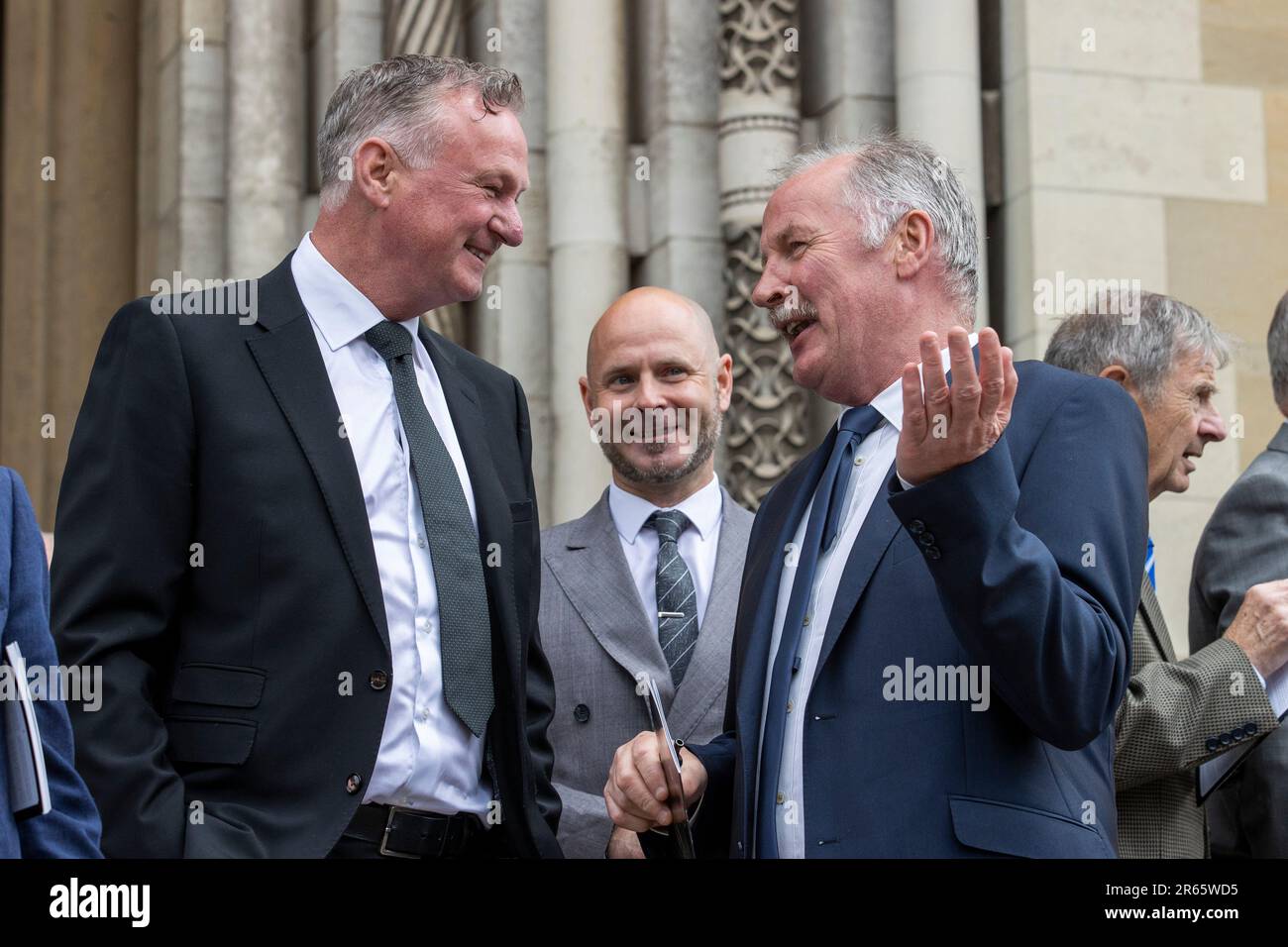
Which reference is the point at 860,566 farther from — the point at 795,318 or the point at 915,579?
the point at 795,318

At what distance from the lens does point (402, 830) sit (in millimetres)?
3014

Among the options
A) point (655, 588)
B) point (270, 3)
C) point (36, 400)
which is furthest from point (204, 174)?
point (655, 588)

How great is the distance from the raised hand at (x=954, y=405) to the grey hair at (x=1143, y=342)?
5.66ft

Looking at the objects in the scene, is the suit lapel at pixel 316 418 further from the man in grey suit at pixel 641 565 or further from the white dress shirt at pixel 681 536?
the white dress shirt at pixel 681 536

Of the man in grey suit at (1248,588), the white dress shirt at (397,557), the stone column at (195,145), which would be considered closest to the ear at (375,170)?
the white dress shirt at (397,557)

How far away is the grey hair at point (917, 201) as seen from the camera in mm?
3264

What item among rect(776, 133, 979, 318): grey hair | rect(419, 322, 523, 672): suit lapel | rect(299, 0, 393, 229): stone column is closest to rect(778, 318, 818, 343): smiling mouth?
rect(776, 133, 979, 318): grey hair

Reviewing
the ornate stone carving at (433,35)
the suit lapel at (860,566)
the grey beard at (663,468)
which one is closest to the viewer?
the suit lapel at (860,566)

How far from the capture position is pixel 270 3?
6684 mm

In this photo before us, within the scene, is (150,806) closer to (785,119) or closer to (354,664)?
(354,664)

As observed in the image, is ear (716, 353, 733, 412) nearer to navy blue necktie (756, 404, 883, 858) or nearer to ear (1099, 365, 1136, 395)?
ear (1099, 365, 1136, 395)

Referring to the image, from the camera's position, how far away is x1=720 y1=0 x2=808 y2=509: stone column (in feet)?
18.8

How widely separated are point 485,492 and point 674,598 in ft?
3.02
